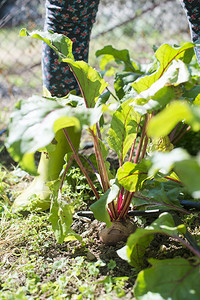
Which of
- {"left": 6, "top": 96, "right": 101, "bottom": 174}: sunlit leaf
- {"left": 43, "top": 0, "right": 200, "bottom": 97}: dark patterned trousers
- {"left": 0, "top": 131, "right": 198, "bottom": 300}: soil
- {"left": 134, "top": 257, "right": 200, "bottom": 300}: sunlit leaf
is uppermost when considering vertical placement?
{"left": 43, "top": 0, "right": 200, "bottom": 97}: dark patterned trousers

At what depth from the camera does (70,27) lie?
162cm

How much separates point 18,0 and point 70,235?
255 cm

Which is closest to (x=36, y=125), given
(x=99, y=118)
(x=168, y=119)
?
(x=99, y=118)

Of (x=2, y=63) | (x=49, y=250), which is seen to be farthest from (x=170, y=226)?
(x=2, y=63)

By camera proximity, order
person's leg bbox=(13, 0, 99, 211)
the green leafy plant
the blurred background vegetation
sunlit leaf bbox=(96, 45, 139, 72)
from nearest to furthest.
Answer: the green leafy plant → person's leg bbox=(13, 0, 99, 211) → sunlit leaf bbox=(96, 45, 139, 72) → the blurred background vegetation

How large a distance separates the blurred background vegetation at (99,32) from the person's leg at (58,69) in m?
1.15

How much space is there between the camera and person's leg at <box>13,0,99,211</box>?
1.56 metres

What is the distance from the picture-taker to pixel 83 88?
1288 millimetres

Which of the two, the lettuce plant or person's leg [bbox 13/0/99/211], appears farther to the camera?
person's leg [bbox 13/0/99/211]

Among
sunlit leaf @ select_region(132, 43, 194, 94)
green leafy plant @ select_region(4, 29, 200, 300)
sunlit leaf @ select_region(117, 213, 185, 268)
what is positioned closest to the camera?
green leafy plant @ select_region(4, 29, 200, 300)

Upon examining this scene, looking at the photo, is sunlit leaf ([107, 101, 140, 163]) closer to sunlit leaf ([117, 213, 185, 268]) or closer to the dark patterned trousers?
sunlit leaf ([117, 213, 185, 268])

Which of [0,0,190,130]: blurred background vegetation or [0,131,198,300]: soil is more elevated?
[0,0,190,130]: blurred background vegetation

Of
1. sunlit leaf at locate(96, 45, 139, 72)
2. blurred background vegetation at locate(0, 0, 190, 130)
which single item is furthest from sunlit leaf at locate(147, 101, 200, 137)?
blurred background vegetation at locate(0, 0, 190, 130)

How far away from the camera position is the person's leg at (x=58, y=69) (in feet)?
5.13
